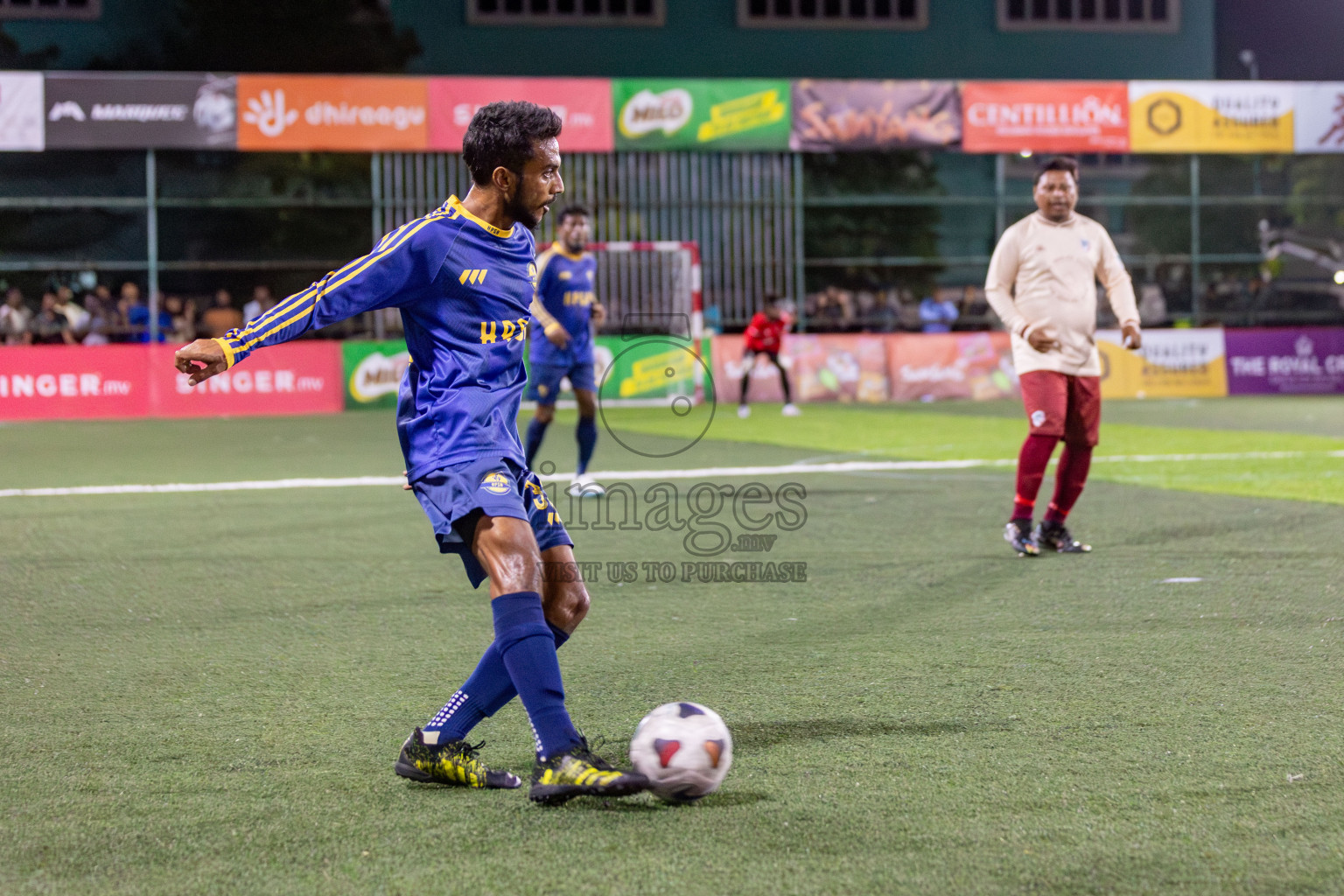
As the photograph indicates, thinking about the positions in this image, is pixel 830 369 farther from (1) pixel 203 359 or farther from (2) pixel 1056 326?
(1) pixel 203 359

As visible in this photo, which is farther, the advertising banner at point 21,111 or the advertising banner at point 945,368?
the advertising banner at point 945,368

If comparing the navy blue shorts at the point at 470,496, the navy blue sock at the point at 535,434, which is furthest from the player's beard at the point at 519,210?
the navy blue sock at the point at 535,434

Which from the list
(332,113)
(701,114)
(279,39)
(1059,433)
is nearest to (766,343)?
(701,114)

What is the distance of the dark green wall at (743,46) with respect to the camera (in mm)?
29188

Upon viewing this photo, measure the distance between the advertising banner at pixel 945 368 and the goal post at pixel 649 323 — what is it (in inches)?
138

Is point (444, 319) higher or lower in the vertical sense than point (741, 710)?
higher

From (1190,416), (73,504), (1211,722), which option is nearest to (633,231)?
(1190,416)

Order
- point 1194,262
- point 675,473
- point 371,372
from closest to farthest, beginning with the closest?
point 675,473, point 371,372, point 1194,262

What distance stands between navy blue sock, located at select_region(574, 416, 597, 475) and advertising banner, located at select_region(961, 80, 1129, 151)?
16.2 m

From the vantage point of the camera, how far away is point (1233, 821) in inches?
127

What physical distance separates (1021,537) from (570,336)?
4.29 metres

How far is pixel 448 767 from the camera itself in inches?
142

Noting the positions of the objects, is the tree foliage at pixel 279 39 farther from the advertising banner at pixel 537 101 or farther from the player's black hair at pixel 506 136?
the player's black hair at pixel 506 136

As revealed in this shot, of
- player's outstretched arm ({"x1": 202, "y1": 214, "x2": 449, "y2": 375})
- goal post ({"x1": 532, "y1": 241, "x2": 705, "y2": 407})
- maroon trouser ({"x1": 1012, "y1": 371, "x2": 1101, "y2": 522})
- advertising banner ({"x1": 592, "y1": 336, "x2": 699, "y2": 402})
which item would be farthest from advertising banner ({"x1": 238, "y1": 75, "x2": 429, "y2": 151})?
player's outstretched arm ({"x1": 202, "y1": 214, "x2": 449, "y2": 375})
